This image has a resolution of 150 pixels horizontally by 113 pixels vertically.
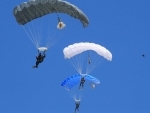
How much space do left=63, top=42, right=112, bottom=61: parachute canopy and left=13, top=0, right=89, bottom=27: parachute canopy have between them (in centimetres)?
270

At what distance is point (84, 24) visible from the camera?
45438mm

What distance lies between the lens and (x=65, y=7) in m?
44.4

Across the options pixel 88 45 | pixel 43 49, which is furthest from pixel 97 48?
→ pixel 43 49

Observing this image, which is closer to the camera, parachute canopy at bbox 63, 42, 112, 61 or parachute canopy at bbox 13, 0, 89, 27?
parachute canopy at bbox 13, 0, 89, 27

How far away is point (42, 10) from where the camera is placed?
45.6m

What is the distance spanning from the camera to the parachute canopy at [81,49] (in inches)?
1881

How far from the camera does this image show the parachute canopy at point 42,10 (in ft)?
145

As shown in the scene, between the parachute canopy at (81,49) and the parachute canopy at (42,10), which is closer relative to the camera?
the parachute canopy at (42,10)

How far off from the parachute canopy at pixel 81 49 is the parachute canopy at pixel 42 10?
2.70 meters

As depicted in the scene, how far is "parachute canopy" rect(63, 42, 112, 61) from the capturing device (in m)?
47.8

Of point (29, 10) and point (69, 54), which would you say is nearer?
point (29, 10)

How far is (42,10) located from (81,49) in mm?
4028

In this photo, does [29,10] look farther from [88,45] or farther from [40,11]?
[88,45]

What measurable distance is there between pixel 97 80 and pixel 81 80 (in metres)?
1.35
